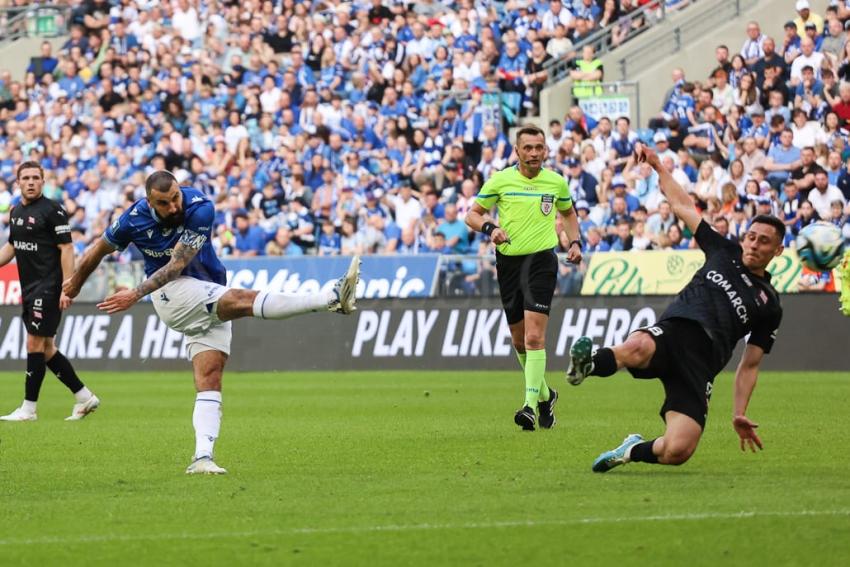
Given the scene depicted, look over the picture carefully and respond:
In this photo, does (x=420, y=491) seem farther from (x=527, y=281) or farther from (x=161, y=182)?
(x=527, y=281)

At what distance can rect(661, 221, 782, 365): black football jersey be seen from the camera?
32.1 feet

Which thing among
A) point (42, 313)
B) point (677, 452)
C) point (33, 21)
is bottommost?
point (42, 313)

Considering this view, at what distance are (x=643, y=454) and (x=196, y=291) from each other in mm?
3157

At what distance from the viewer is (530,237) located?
555 inches

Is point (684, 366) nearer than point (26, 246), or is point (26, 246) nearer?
point (684, 366)

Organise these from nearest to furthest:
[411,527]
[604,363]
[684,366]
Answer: [411,527] → [604,363] → [684,366]

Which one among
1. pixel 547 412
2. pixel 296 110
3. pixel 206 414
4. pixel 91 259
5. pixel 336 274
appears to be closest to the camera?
pixel 206 414

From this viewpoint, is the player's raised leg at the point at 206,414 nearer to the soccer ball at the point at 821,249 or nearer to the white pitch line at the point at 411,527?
the white pitch line at the point at 411,527

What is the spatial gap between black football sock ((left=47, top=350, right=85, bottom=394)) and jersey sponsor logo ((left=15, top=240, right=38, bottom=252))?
1096 mm

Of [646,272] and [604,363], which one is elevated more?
[604,363]

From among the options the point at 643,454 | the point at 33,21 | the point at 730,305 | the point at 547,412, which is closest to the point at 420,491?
the point at 643,454

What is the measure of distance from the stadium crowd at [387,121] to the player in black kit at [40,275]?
10932 mm

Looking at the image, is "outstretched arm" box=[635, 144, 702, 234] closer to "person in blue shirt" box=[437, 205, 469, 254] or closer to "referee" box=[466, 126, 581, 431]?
"referee" box=[466, 126, 581, 431]

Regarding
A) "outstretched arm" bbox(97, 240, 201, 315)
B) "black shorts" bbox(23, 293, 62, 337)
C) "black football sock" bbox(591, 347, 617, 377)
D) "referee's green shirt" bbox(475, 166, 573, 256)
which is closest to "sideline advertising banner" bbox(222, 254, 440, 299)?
"black shorts" bbox(23, 293, 62, 337)
